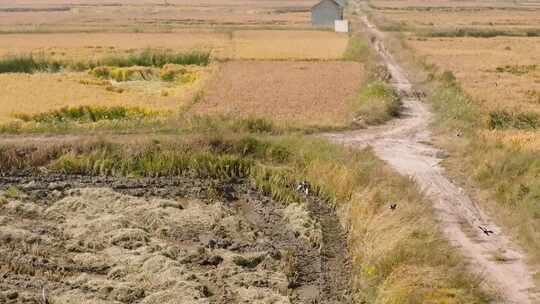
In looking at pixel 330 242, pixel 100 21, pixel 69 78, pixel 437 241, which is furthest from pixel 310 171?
pixel 100 21

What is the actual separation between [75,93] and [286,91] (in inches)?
325

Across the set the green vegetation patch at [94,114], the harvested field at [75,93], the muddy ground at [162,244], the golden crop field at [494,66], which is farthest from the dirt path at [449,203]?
the harvested field at [75,93]

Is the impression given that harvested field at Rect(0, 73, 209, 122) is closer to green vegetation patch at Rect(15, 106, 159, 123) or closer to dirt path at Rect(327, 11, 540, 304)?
green vegetation patch at Rect(15, 106, 159, 123)

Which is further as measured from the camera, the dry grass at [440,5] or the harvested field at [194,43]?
the dry grass at [440,5]

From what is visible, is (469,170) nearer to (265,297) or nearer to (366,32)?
(265,297)

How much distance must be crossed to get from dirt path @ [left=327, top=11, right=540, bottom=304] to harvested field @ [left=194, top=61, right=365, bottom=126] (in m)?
1.92

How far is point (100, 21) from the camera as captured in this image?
64.4 metres

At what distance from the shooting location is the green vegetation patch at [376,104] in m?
22.8

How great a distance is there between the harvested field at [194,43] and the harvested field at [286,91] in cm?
427

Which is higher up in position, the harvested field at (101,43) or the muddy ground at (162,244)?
the harvested field at (101,43)

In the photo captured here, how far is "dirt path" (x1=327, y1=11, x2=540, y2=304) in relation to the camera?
11398 millimetres

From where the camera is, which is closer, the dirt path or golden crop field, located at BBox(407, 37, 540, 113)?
the dirt path

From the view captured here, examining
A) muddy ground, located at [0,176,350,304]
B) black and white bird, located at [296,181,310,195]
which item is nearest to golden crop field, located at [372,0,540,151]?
black and white bird, located at [296,181,310,195]

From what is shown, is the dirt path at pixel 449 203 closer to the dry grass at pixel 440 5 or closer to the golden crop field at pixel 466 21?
the golden crop field at pixel 466 21
